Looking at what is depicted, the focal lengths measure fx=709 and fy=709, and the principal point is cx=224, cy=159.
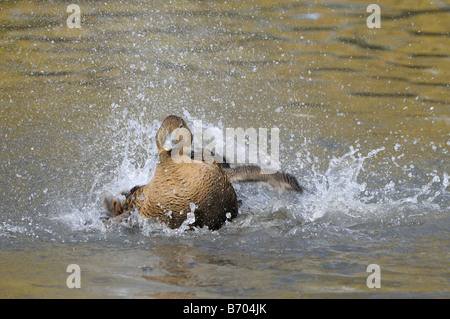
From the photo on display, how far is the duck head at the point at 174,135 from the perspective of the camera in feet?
17.7

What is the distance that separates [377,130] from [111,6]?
5.85 m

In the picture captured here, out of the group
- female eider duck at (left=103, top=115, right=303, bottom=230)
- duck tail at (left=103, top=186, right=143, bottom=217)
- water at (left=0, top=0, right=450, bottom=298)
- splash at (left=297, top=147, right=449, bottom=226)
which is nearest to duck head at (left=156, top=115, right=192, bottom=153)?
female eider duck at (left=103, top=115, right=303, bottom=230)

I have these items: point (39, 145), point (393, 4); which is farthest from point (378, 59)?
point (39, 145)

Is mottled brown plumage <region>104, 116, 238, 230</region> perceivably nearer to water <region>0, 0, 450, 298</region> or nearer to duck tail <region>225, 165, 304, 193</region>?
water <region>0, 0, 450, 298</region>

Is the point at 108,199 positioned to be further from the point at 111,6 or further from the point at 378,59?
the point at 111,6

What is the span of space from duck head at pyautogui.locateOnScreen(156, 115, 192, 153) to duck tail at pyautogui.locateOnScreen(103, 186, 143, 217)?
0.48m

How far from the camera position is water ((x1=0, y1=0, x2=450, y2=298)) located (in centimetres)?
466

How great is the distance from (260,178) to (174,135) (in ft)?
3.17

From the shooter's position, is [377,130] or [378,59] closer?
[377,130]

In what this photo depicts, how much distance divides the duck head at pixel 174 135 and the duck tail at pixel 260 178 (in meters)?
0.64

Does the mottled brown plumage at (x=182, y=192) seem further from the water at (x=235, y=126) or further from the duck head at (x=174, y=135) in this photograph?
the water at (x=235, y=126)

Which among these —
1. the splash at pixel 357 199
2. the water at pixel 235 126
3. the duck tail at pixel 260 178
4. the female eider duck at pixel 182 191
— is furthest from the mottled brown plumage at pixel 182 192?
the splash at pixel 357 199

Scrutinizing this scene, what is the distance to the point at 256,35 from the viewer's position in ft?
38.2

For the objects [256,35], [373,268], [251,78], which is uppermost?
[256,35]
